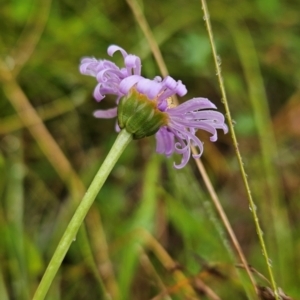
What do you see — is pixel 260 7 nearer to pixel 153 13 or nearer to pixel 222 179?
pixel 153 13

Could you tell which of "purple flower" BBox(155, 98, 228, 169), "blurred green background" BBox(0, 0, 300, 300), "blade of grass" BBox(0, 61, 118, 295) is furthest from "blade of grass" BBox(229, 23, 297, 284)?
"purple flower" BBox(155, 98, 228, 169)

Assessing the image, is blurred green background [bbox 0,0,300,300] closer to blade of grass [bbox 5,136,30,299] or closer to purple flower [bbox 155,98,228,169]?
blade of grass [bbox 5,136,30,299]

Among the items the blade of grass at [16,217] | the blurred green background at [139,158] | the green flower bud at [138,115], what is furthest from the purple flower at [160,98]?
the blade of grass at [16,217]

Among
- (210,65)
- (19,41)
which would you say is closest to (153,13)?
(210,65)

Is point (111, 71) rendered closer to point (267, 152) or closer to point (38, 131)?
point (38, 131)

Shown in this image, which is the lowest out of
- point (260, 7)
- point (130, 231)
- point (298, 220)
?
point (298, 220)

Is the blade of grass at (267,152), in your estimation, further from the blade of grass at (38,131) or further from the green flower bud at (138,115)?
the green flower bud at (138,115)

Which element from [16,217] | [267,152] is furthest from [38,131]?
[267,152]
